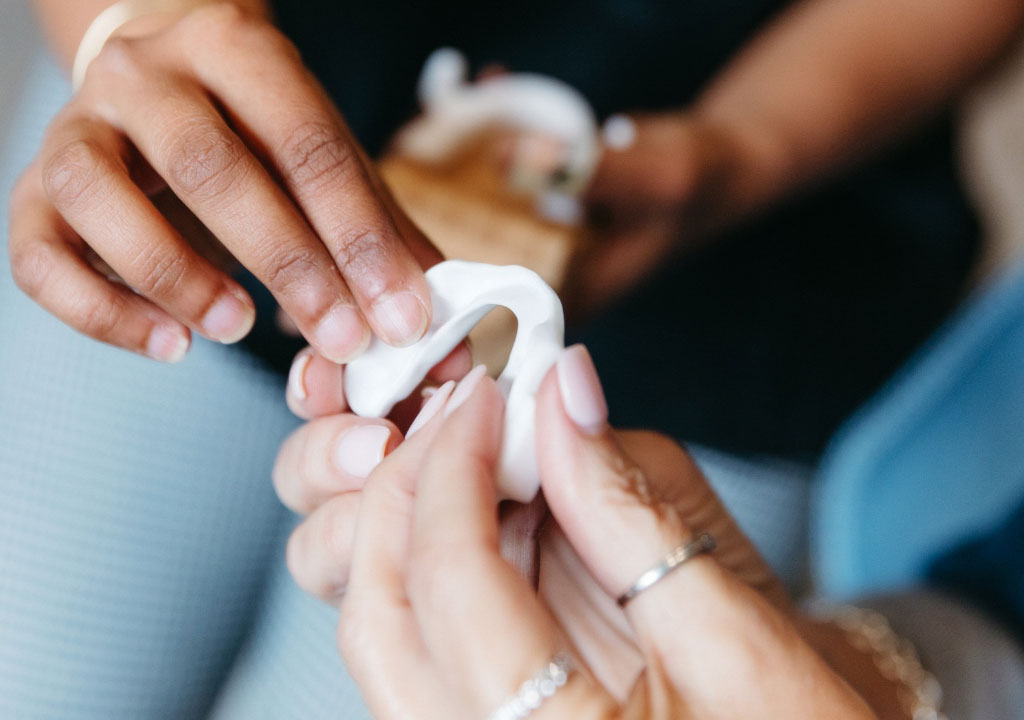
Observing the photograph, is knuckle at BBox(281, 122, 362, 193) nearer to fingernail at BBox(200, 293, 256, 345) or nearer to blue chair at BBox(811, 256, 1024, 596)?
fingernail at BBox(200, 293, 256, 345)

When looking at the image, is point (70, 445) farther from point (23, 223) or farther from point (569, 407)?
point (569, 407)

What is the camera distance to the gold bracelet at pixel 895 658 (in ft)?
1.72

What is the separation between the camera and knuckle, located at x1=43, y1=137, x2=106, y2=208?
374mm

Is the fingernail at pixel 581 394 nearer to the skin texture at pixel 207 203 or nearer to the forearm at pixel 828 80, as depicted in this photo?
the skin texture at pixel 207 203

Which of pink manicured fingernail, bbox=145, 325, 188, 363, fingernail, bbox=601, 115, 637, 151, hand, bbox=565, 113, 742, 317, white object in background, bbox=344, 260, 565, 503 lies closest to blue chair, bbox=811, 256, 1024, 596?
hand, bbox=565, 113, 742, 317

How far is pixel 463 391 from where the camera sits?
355 mm

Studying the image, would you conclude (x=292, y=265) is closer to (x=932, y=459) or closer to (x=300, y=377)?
(x=300, y=377)

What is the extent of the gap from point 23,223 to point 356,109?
34 centimetres

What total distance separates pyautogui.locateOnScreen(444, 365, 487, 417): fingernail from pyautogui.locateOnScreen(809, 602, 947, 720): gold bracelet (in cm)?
37

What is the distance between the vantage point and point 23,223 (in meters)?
0.42

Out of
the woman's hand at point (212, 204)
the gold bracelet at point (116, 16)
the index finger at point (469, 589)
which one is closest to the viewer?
the index finger at point (469, 589)

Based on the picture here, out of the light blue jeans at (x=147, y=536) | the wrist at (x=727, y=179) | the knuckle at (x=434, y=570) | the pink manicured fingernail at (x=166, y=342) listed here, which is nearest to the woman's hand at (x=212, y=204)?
the pink manicured fingernail at (x=166, y=342)

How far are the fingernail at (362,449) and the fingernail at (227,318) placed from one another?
8cm

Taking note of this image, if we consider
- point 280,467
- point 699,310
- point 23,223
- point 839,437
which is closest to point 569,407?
point 280,467
